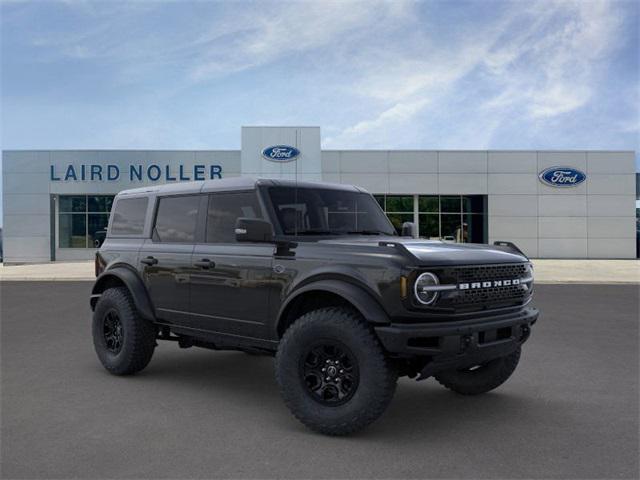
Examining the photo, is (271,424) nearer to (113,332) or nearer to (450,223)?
(113,332)

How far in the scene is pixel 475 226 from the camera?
109 ft

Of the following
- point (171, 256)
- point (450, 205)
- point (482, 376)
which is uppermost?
point (450, 205)

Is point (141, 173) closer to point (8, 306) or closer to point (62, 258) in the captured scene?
point (62, 258)

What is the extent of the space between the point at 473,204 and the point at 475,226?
1.27 meters

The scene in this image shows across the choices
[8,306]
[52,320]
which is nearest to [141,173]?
[8,306]

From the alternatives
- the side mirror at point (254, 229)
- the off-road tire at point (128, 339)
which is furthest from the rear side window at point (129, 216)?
the side mirror at point (254, 229)

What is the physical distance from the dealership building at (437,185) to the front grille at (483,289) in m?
26.8

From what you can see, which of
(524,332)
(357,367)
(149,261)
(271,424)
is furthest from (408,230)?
(149,261)

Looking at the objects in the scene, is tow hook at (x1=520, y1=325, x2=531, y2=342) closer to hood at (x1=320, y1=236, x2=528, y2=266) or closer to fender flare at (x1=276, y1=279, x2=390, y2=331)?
hood at (x1=320, y1=236, x2=528, y2=266)

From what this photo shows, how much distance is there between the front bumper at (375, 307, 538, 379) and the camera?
13.6 ft

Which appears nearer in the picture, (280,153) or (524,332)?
(524,332)

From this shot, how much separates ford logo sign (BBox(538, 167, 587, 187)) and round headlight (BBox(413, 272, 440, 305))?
30349 millimetres

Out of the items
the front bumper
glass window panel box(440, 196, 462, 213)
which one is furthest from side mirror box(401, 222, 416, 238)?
glass window panel box(440, 196, 462, 213)

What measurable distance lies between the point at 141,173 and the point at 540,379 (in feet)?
95.6
